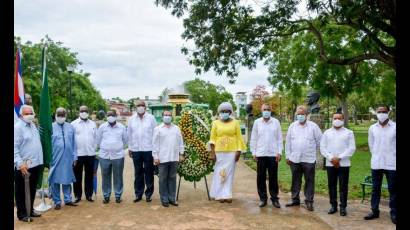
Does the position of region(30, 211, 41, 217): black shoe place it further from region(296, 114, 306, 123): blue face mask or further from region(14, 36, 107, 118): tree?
region(14, 36, 107, 118): tree

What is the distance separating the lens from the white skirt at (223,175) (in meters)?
8.65

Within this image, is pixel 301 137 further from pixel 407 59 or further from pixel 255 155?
pixel 407 59

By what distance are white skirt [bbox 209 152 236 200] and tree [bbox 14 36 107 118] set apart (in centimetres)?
1613

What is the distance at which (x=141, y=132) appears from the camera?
8633 mm

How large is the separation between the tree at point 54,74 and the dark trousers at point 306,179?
17484mm

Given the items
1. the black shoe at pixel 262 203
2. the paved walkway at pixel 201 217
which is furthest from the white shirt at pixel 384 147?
the black shoe at pixel 262 203

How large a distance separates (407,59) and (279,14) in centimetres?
1012

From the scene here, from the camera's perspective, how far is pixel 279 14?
1174 cm

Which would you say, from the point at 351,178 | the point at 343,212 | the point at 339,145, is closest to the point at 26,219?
the point at 343,212

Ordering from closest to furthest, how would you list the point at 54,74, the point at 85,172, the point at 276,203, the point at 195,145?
the point at 276,203
the point at 85,172
the point at 195,145
the point at 54,74

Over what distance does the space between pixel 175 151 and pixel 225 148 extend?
1.02 meters

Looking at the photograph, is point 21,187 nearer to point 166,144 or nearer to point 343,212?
point 166,144

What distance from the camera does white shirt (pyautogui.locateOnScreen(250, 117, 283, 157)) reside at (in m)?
8.25

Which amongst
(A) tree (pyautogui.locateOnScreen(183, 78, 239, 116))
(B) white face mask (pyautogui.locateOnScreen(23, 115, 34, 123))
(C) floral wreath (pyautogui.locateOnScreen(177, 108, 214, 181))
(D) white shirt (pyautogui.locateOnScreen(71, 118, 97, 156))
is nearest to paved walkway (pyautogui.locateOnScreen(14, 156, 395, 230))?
(C) floral wreath (pyautogui.locateOnScreen(177, 108, 214, 181))
